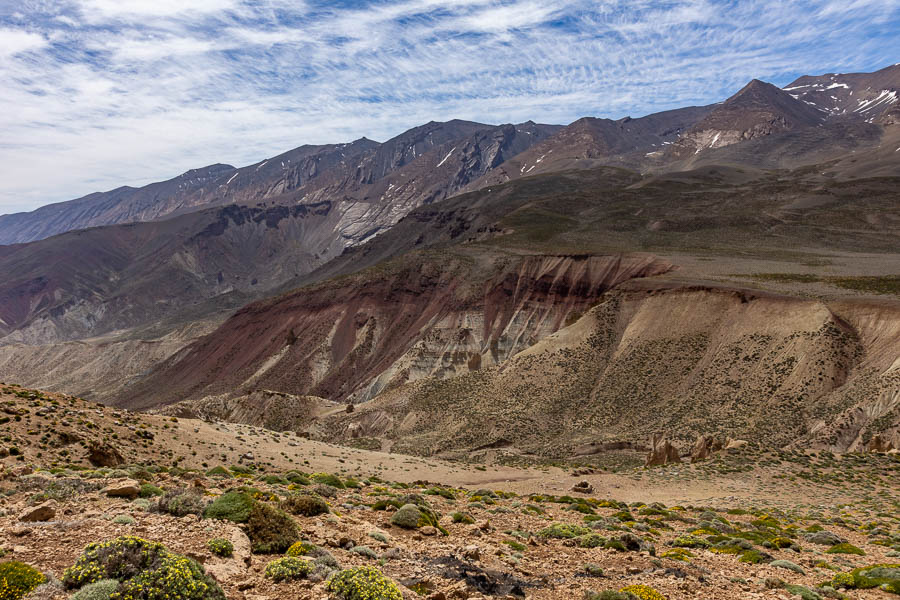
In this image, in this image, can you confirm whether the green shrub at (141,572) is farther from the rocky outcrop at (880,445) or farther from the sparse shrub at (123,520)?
the rocky outcrop at (880,445)

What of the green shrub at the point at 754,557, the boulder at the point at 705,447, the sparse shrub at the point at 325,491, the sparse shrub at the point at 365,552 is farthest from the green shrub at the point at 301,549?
the boulder at the point at 705,447

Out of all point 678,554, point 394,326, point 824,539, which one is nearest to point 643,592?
point 678,554

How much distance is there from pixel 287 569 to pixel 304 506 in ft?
13.8

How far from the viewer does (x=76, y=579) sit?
8.15m

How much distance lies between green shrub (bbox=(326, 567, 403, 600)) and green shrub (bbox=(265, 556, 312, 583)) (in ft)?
2.49

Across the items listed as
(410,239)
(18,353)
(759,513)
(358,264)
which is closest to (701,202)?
(410,239)

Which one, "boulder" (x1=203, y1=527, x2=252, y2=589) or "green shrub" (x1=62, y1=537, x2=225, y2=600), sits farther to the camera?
"boulder" (x1=203, y1=527, x2=252, y2=589)

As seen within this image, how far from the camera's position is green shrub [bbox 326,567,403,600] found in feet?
28.5

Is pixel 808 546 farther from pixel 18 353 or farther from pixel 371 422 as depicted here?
pixel 18 353

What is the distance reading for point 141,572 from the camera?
8148mm

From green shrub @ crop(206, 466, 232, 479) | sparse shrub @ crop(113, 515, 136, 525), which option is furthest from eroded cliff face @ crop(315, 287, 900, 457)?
sparse shrub @ crop(113, 515, 136, 525)

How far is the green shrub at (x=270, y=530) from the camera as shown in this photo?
10.9 metres

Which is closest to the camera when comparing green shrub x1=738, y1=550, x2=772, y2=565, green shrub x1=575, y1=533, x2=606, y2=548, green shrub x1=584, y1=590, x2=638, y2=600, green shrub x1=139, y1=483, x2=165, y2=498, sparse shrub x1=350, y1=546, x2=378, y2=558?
green shrub x1=584, y1=590, x2=638, y2=600

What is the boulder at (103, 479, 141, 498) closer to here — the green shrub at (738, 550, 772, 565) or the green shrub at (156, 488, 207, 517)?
the green shrub at (156, 488, 207, 517)
